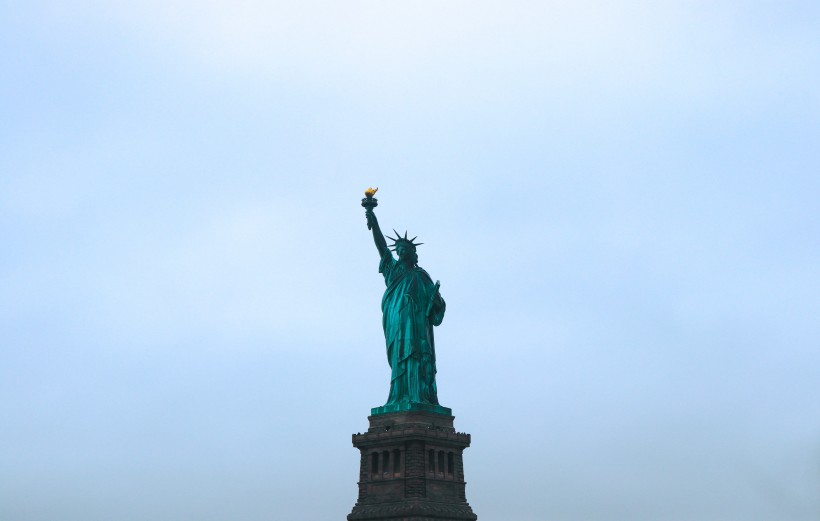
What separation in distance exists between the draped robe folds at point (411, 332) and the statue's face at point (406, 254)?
0.35 m

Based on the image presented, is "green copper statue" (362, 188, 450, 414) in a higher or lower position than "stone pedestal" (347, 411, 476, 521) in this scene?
higher

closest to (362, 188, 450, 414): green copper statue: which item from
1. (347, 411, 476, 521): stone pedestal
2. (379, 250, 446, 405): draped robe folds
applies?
(379, 250, 446, 405): draped robe folds

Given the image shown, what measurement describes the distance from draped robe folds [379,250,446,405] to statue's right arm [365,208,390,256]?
1.28 m

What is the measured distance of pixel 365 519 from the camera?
47.9 meters

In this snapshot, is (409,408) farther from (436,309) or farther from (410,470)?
(436,309)

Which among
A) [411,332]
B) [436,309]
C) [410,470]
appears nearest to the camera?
[410,470]

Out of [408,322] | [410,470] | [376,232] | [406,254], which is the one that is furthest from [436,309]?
[410,470]

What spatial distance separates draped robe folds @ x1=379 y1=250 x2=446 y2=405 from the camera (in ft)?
165

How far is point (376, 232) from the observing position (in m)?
52.9

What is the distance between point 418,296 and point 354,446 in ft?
25.6

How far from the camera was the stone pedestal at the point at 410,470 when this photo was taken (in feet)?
156

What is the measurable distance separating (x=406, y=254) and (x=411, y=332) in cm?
428

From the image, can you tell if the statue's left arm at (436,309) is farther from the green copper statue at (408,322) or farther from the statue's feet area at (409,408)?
the statue's feet area at (409,408)

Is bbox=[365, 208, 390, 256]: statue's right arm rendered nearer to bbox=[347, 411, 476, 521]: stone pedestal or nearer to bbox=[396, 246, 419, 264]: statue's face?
bbox=[396, 246, 419, 264]: statue's face
